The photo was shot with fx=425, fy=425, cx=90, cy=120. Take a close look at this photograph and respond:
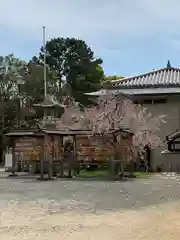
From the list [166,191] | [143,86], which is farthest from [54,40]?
[166,191]

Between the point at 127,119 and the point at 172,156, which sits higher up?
the point at 127,119

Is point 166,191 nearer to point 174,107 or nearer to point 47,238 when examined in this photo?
point 47,238

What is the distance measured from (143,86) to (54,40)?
24.9 metres

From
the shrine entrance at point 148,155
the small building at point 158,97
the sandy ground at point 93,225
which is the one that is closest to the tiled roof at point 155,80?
the small building at point 158,97

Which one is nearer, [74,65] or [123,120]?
[123,120]

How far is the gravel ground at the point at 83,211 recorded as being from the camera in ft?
24.5

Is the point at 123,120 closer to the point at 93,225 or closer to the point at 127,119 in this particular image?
the point at 127,119

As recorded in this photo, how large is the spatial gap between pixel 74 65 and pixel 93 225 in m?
43.5

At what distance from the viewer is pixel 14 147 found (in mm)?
24266

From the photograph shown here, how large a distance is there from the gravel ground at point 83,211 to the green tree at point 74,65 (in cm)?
3244

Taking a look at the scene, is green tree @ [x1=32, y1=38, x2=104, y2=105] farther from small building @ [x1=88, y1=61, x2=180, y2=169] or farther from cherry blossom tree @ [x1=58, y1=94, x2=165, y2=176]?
cherry blossom tree @ [x1=58, y1=94, x2=165, y2=176]

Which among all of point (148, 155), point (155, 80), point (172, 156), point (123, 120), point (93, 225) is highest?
point (155, 80)

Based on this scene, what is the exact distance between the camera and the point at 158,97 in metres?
31.6

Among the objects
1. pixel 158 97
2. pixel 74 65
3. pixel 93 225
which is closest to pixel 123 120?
pixel 158 97
